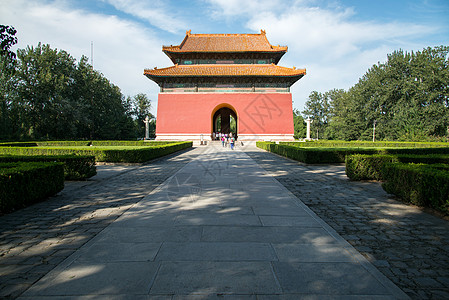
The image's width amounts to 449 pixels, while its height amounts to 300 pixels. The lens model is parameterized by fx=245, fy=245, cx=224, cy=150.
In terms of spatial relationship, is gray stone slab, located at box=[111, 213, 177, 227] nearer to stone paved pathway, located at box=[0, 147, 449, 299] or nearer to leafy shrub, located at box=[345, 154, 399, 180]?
stone paved pathway, located at box=[0, 147, 449, 299]

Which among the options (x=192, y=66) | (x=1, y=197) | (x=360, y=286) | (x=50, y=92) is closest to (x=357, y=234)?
(x=360, y=286)

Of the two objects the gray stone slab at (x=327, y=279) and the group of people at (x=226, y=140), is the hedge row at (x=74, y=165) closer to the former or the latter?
the gray stone slab at (x=327, y=279)

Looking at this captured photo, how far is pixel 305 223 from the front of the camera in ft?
12.7

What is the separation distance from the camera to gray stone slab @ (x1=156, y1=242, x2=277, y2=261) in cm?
272

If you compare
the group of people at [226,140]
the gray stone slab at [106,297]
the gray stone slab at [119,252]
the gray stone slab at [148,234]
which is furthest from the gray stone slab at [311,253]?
the group of people at [226,140]

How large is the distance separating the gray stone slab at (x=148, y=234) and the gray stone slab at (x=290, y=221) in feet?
3.70

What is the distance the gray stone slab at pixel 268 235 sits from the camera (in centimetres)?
322

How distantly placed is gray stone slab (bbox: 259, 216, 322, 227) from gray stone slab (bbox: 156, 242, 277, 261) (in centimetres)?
84

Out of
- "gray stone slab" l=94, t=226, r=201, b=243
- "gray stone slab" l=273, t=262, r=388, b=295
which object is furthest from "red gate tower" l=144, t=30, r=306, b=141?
"gray stone slab" l=273, t=262, r=388, b=295

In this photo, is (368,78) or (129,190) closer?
(129,190)

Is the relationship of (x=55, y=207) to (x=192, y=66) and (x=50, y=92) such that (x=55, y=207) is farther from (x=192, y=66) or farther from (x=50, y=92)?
(x=50, y=92)

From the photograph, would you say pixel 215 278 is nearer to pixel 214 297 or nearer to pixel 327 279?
pixel 214 297

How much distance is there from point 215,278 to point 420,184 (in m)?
4.58

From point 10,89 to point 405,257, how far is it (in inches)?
1565
